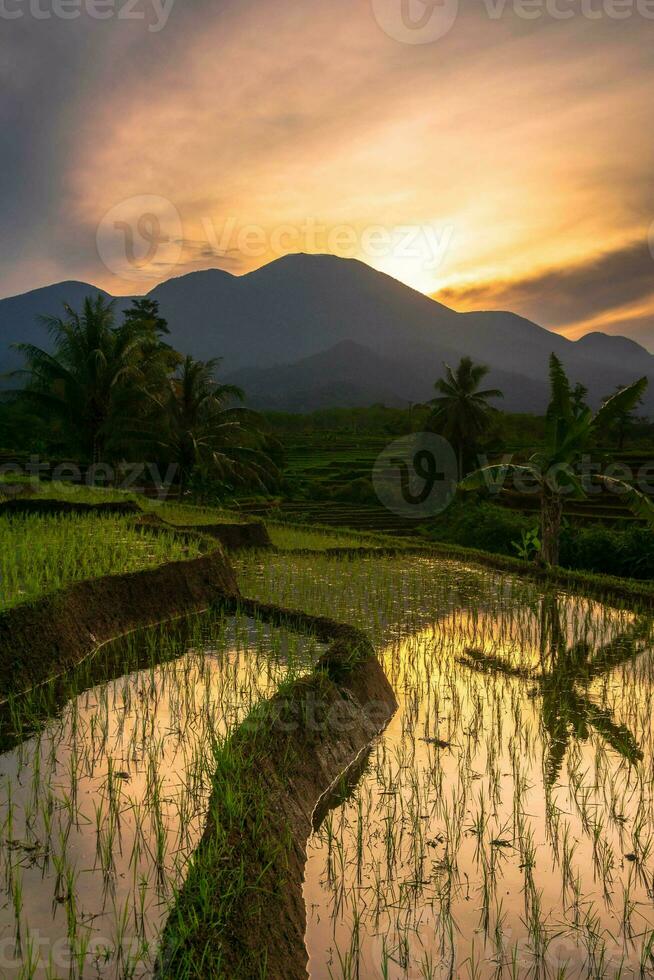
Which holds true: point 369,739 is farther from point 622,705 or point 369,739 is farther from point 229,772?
point 622,705

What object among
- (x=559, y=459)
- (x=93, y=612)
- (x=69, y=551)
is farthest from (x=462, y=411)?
(x=93, y=612)

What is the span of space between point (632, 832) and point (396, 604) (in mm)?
5217

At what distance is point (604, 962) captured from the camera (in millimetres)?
2750

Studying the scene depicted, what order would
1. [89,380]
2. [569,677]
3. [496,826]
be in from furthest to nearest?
1. [89,380]
2. [569,677]
3. [496,826]

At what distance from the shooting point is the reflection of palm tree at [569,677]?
15.9ft

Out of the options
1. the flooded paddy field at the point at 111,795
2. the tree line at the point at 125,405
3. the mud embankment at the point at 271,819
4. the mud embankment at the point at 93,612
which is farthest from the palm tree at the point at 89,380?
the mud embankment at the point at 271,819

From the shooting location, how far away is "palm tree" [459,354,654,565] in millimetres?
12805

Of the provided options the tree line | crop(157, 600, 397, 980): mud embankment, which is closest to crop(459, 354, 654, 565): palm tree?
crop(157, 600, 397, 980): mud embankment

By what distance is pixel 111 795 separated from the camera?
11.7ft

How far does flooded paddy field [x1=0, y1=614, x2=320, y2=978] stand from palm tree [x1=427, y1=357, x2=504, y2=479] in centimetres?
2600

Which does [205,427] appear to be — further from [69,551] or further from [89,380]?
[69,551]

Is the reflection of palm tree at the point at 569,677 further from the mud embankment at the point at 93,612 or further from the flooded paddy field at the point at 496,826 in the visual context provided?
the mud embankment at the point at 93,612

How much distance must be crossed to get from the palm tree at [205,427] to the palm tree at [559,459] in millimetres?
8857

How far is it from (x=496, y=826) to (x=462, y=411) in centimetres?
2856
